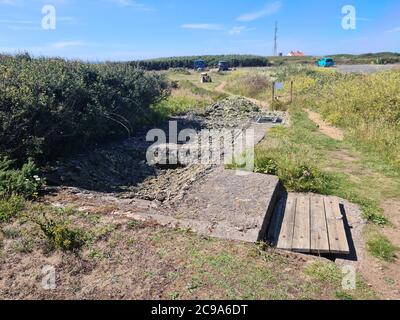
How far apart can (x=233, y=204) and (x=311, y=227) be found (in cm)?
121

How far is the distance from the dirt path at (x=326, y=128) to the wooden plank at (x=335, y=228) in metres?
5.82

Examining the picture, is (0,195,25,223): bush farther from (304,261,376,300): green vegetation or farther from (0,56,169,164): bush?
(304,261,376,300): green vegetation

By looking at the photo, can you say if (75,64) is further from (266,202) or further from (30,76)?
(266,202)

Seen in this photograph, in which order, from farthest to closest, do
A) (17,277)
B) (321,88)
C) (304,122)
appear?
1. (321,88)
2. (304,122)
3. (17,277)

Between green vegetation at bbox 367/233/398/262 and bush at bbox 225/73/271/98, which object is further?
bush at bbox 225/73/271/98

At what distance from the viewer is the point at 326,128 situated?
12789 millimetres

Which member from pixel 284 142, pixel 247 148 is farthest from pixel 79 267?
pixel 284 142

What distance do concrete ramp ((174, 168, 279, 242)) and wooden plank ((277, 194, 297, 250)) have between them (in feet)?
0.79

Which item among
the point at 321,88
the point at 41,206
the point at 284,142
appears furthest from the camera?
the point at 321,88

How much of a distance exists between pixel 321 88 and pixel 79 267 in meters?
18.3

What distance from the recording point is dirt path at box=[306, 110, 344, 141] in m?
11.6

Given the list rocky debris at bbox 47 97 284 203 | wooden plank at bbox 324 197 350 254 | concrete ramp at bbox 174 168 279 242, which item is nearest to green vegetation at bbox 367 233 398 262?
wooden plank at bbox 324 197 350 254

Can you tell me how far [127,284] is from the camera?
3.63 m
